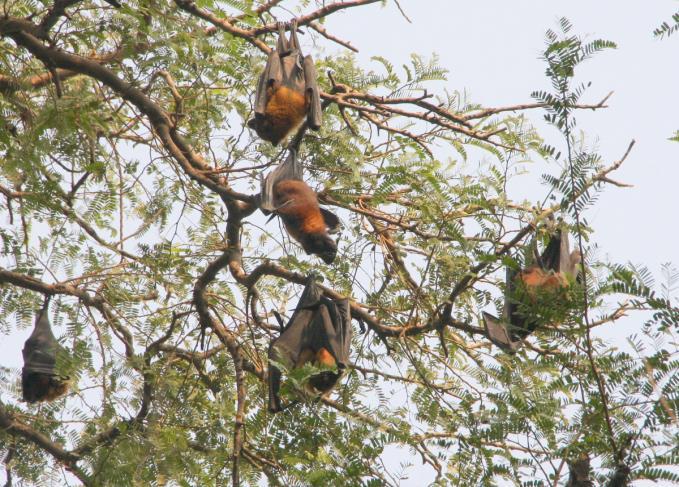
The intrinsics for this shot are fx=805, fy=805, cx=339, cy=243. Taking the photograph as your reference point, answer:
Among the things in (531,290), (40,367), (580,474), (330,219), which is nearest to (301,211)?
(330,219)

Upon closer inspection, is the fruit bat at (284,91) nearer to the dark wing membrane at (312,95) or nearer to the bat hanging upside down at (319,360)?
the dark wing membrane at (312,95)

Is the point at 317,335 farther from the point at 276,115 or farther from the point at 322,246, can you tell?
the point at 276,115

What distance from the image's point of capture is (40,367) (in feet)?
27.6

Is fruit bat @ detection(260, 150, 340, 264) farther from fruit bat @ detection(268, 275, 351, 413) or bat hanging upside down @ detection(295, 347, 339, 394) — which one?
bat hanging upside down @ detection(295, 347, 339, 394)

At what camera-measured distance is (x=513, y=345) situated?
20.4 feet

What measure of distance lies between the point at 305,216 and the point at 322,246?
0.35 m

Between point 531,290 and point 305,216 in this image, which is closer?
point 531,290

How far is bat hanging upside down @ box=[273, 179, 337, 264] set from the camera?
23.3ft

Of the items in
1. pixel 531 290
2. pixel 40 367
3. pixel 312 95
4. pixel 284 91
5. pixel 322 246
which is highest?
pixel 284 91

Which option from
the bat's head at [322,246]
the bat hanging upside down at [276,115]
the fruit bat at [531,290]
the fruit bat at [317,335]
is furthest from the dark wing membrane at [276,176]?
the fruit bat at [531,290]

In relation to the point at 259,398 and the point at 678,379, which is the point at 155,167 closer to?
the point at 259,398

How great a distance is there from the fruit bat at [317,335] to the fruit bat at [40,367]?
8.29 feet

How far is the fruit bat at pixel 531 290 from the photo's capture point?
388 centimetres

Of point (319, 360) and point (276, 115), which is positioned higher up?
point (276, 115)
